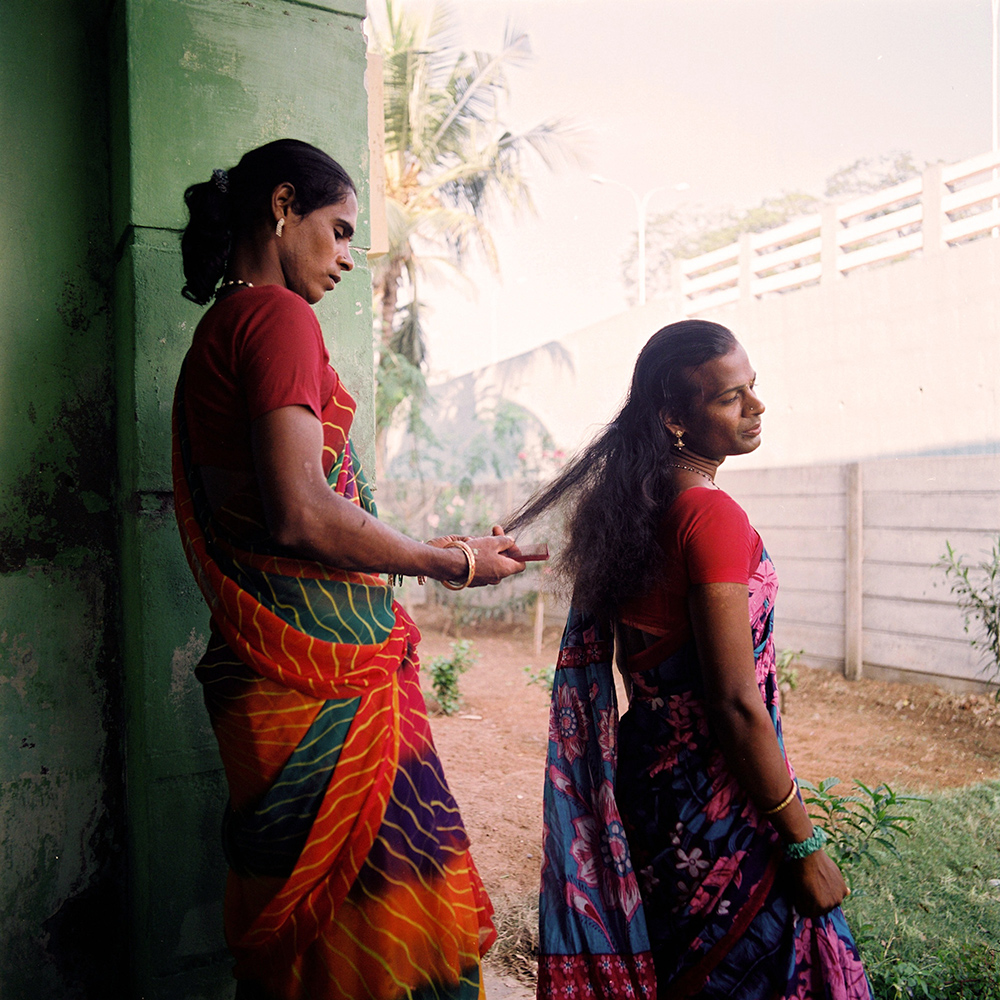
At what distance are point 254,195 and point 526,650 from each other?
25.5ft

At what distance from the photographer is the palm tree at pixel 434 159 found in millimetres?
12375

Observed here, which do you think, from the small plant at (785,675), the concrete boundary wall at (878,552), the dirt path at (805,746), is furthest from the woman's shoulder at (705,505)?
the concrete boundary wall at (878,552)

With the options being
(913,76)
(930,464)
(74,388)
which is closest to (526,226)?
(913,76)

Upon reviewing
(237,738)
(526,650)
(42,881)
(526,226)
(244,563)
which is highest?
(526,226)

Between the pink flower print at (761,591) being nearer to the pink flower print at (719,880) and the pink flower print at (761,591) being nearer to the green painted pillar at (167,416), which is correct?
the pink flower print at (719,880)

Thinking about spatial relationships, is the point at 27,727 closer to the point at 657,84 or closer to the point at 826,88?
the point at 826,88

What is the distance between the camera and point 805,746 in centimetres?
507

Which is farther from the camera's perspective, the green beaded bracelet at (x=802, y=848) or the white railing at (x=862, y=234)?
the white railing at (x=862, y=234)

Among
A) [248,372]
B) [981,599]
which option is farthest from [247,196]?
[981,599]

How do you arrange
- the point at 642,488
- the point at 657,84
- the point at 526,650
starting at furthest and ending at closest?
the point at 657,84 → the point at 526,650 → the point at 642,488

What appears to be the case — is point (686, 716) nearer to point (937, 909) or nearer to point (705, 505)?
point (705, 505)

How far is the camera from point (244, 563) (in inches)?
53.4

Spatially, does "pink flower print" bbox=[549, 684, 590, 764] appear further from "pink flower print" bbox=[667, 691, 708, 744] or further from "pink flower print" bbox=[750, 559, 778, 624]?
"pink flower print" bbox=[750, 559, 778, 624]

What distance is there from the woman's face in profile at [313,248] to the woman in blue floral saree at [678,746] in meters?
0.68
